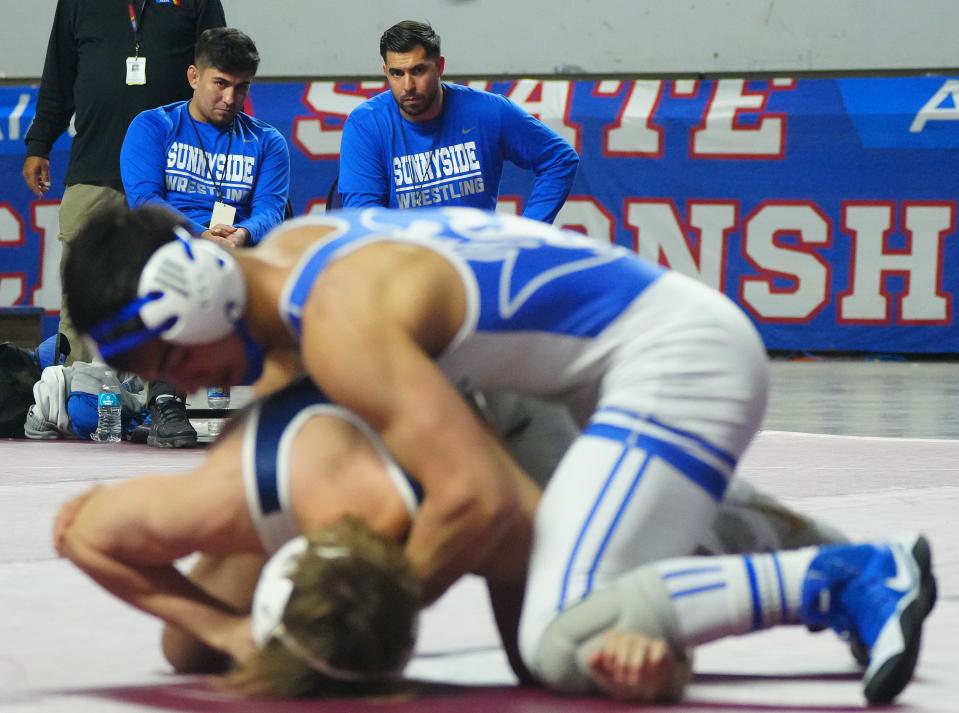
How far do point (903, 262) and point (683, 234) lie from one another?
144 centimetres

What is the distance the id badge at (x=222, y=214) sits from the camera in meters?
5.55

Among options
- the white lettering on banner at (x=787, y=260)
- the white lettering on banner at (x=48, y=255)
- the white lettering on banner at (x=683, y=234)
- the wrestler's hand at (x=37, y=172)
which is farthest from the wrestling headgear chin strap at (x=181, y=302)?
the white lettering on banner at (x=48, y=255)

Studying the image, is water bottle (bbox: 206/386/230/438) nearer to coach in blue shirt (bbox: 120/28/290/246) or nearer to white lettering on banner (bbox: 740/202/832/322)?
coach in blue shirt (bbox: 120/28/290/246)

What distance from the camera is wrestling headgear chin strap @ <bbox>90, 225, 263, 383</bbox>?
2.08 m

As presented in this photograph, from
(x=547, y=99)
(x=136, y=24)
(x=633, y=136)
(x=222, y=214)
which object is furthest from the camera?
(x=547, y=99)

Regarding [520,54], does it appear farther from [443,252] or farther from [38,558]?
[443,252]

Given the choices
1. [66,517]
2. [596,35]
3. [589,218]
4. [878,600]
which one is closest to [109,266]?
[66,517]

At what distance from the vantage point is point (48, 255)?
35.1ft

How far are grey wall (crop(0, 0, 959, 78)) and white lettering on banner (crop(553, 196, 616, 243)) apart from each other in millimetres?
1151

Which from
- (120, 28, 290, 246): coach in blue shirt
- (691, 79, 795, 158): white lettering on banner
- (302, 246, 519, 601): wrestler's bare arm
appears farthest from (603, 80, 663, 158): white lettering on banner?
(302, 246, 519, 601): wrestler's bare arm

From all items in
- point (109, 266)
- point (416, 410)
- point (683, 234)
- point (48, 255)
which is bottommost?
point (48, 255)

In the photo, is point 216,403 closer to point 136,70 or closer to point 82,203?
point 82,203

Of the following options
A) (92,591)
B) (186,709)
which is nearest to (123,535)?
(186,709)

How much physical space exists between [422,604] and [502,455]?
0.29m
